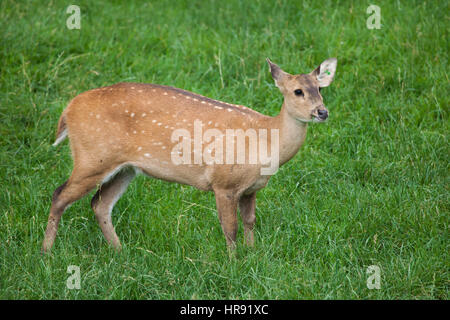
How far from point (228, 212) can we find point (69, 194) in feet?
4.81

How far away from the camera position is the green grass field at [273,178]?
16.8 feet

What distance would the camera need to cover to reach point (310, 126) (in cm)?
752

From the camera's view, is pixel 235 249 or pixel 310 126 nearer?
pixel 235 249

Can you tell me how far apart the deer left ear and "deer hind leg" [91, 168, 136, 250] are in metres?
1.96

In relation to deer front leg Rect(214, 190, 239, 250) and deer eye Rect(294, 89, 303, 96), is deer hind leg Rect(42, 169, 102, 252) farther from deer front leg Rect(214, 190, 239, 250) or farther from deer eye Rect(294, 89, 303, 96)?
deer eye Rect(294, 89, 303, 96)

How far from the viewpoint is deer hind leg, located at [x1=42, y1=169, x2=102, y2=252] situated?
18.9 feet

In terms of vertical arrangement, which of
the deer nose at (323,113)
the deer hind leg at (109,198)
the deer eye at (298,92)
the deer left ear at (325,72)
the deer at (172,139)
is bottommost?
the deer hind leg at (109,198)

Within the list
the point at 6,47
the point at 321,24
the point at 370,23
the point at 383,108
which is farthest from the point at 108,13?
the point at 383,108

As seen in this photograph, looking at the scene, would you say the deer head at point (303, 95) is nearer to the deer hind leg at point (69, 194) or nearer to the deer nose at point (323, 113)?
the deer nose at point (323, 113)

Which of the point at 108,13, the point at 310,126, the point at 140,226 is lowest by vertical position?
the point at 140,226

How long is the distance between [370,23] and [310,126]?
203 cm

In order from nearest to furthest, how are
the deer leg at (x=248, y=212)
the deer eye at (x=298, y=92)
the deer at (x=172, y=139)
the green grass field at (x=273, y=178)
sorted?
the green grass field at (x=273, y=178) < the deer eye at (x=298, y=92) < the deer at (x=172, y=139) < the deer leg at (x=248, y=212)

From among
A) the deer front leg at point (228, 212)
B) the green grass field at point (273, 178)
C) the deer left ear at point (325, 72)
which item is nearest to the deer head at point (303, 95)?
the deer left ear at point (325, 72)

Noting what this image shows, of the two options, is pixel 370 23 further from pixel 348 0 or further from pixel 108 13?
pixel 108 13
